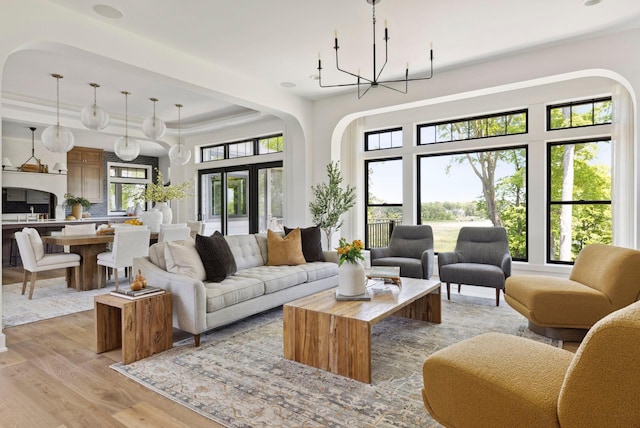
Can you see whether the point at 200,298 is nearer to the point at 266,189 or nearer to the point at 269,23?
the point at 269,23

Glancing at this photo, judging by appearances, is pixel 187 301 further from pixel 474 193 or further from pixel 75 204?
pixel 75 204

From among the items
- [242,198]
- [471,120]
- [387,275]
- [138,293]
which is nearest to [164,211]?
[242,198]

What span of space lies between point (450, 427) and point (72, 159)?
34.2 feet

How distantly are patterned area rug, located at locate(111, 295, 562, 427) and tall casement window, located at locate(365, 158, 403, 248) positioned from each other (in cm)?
319

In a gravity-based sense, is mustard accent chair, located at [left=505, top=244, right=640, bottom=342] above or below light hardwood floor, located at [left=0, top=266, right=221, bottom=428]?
above

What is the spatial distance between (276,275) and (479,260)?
269cm

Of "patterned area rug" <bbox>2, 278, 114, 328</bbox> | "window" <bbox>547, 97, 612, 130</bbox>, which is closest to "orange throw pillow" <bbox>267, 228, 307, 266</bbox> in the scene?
"patterned area rug" <bbox>2, 278, 114, 328</bbox>

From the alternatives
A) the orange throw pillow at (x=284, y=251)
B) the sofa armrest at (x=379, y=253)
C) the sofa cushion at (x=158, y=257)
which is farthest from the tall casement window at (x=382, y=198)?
the sofa cushion at (x=158, y=257)

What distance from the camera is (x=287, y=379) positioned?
251 cm

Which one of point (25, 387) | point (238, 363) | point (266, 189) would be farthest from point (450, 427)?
point (266, 189)

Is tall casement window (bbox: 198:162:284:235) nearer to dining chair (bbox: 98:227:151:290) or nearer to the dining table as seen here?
dining chair (bbox: 98:227:151:290)

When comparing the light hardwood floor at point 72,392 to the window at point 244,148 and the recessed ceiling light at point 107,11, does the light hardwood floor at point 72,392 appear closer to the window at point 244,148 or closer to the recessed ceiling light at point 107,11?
the recessed ceiling light at point 107,11

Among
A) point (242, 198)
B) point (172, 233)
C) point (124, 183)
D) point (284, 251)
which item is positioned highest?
point (124, 183)

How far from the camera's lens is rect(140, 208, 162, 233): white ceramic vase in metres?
6.02
